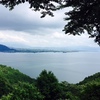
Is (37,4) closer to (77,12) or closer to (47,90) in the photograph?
(77,12)

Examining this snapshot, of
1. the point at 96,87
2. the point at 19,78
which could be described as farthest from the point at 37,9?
the point at 19,78

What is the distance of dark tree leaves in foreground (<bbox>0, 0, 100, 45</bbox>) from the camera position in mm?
10242

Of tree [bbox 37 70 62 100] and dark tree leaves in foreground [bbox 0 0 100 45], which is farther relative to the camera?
tree [bbox 37 70 62 100]

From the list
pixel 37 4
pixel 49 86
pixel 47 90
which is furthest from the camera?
pixel 49 86

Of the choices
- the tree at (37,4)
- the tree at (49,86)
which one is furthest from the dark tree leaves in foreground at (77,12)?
the tree at (49,86)

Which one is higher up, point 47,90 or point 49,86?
point 49,86

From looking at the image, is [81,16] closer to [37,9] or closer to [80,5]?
[80,5]

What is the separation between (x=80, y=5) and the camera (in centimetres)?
1108

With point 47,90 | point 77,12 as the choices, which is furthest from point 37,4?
point 47,90

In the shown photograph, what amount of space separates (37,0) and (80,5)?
1934 millimetres

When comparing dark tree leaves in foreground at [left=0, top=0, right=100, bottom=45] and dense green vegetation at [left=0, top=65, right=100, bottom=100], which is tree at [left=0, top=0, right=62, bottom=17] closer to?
dark tree leaves in foreground at [left=0, top=0, right=100, bottom=45]

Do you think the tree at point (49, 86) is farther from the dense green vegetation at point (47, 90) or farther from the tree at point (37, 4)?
the tree at point (37, 4)

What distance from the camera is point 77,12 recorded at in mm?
11141

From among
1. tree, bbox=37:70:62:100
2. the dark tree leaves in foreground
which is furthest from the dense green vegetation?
the dark tree leaves in foreground
